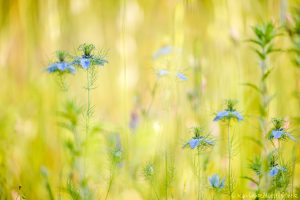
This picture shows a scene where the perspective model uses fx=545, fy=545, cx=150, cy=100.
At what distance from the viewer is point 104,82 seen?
9.96 feet

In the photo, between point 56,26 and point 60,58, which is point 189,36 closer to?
point 56,26

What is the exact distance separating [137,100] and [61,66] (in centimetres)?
68

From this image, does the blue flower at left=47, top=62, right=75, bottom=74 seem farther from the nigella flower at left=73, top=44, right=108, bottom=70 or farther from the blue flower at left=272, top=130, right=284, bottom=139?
the blue flower at left=272, top=130, right=284, bottom=139

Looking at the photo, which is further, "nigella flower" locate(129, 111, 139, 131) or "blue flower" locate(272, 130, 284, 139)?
"nigella flower" locate(129, 111, 139, 131)

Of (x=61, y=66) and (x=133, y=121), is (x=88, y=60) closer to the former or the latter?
(x=61, y=66)

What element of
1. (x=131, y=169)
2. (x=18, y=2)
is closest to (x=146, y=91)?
(x=131, y=169)

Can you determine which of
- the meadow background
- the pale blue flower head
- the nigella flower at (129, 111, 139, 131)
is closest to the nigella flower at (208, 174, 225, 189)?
the meadow background

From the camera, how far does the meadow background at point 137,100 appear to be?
6.24 ft

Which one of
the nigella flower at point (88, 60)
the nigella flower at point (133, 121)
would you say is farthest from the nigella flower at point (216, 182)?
the nigella flower at point (133, 121)

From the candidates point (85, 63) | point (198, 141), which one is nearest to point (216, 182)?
point (198, 141)

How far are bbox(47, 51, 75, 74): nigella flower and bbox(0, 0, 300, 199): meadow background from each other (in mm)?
132

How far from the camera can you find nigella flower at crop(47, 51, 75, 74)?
157 centimetres

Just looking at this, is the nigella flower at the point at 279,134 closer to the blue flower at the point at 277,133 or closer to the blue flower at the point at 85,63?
the blue flower at the point at 277,133

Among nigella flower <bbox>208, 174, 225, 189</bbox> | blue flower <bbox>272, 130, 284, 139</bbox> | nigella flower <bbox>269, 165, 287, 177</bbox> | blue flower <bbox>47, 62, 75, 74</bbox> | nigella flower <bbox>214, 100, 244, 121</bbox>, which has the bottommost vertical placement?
nigella flower <bbox>208, 174, 225, 189</bbox>
